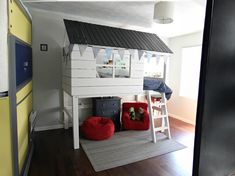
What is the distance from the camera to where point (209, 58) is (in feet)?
1.61

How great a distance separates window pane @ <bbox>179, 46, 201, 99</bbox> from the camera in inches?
171

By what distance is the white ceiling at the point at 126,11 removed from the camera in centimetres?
274

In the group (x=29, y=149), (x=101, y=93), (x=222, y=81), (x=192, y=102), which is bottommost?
(x=29, y=149)

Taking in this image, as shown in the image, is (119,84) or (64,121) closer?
(119,84)

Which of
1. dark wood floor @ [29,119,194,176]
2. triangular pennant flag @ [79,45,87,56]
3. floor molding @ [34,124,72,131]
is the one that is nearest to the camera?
dark wood floor @ [29,119,194,176]

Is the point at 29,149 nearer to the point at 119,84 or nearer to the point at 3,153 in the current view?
the point at 3,153

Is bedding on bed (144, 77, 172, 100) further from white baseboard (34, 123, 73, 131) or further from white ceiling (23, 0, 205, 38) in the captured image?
white baseboard (34, 123, 73, 131)

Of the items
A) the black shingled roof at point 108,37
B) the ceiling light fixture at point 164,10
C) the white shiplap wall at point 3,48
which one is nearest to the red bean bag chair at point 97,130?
the black shingled roof at point 108,37

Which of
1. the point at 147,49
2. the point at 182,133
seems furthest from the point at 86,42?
the point at 182,133

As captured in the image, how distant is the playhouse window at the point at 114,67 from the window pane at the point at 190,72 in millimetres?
2204

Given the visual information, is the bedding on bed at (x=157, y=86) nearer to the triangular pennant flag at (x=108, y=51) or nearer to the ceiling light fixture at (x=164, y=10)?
the triangular pennant flag at (x=108, y=51)

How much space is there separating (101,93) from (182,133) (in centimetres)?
213

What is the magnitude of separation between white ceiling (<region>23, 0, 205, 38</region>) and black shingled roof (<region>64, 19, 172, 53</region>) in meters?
0.32

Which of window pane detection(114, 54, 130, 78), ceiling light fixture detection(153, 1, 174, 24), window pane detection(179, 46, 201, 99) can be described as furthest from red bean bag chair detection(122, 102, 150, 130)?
ceiling light fixture detection(153, 1, 174, 24)
